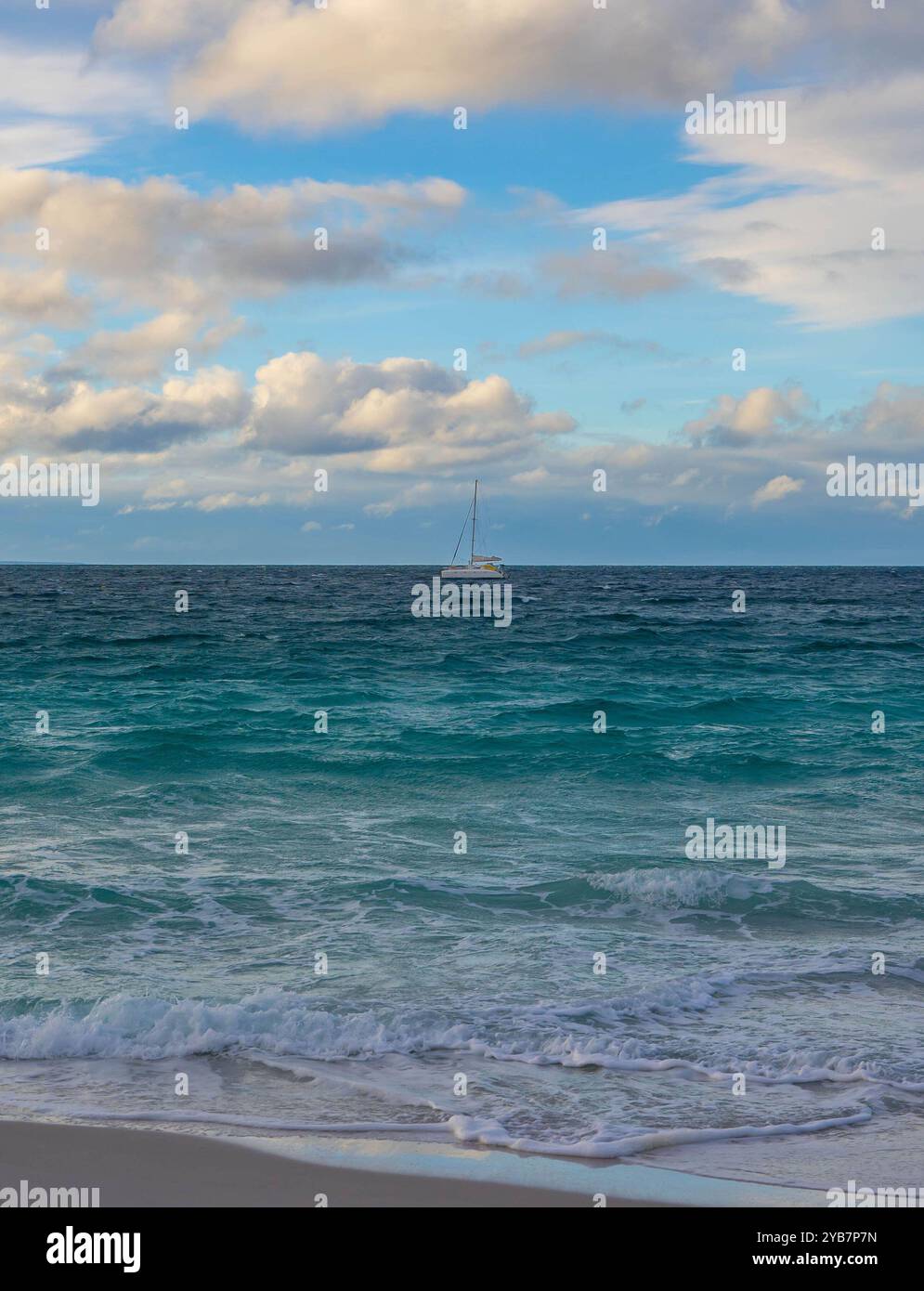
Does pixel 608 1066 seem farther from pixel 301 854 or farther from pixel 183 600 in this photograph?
pixel 183 600

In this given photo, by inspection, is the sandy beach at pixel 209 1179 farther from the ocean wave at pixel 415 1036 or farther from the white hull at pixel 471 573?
the white hull at pixel 471 573

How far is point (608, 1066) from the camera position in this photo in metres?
7.91

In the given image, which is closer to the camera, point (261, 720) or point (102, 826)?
point (102, 826)

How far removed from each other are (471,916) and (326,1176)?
5.84 m

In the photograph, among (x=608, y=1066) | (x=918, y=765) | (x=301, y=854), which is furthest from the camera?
(x=918, y=765)

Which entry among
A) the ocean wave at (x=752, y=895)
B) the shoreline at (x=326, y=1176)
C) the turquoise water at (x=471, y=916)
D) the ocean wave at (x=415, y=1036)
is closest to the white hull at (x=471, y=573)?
the turquoise water at (x=471, y=916)

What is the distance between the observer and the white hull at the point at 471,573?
93062 mm

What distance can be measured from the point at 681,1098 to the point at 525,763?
14.5 meters

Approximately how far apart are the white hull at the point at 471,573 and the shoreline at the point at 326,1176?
285 feet

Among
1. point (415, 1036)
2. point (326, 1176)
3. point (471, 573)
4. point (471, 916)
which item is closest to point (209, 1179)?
point (326, 1176)

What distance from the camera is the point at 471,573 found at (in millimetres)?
93688

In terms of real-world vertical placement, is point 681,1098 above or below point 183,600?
below

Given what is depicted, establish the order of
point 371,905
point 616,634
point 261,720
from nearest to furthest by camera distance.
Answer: point 371,905 < point 261,720 < point 616,634

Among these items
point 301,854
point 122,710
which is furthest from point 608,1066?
point 122,710
